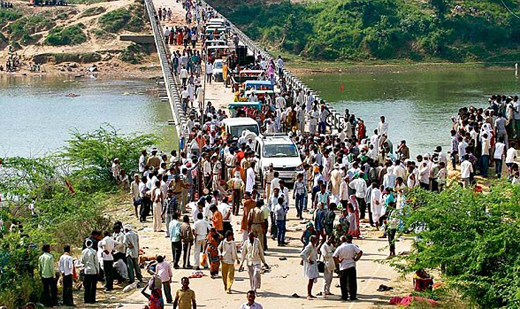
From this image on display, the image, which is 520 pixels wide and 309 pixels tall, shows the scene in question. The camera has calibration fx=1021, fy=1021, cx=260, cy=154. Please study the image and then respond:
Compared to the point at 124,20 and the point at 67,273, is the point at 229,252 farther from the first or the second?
the point at 124,20

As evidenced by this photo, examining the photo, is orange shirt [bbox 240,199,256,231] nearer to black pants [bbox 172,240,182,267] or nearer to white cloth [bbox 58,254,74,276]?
black pants [bbox 172,240,182,267]

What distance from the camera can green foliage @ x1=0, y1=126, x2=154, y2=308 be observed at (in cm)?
1712

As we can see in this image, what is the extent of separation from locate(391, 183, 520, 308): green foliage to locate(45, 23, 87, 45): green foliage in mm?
55521

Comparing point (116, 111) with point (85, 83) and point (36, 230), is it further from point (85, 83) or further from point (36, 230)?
point (36, 230)

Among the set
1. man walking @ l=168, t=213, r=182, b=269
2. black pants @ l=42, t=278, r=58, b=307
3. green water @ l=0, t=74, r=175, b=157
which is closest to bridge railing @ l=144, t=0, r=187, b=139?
green water @ l=0, t=74, r=175, b=157

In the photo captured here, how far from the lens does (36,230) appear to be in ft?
60.6

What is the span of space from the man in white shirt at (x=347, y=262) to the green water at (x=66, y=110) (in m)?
20.5

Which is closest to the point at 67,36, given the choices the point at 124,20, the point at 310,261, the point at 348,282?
the point at 124,20

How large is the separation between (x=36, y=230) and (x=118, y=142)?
11.4m

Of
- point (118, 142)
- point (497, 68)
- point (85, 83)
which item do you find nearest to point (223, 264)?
point (118, 142)

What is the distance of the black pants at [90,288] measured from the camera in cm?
1700

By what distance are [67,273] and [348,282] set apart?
15.1 feet

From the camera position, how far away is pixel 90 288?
17.1 meters

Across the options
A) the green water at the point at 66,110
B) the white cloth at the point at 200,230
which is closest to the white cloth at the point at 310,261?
the white cloth at the point at 200,230
